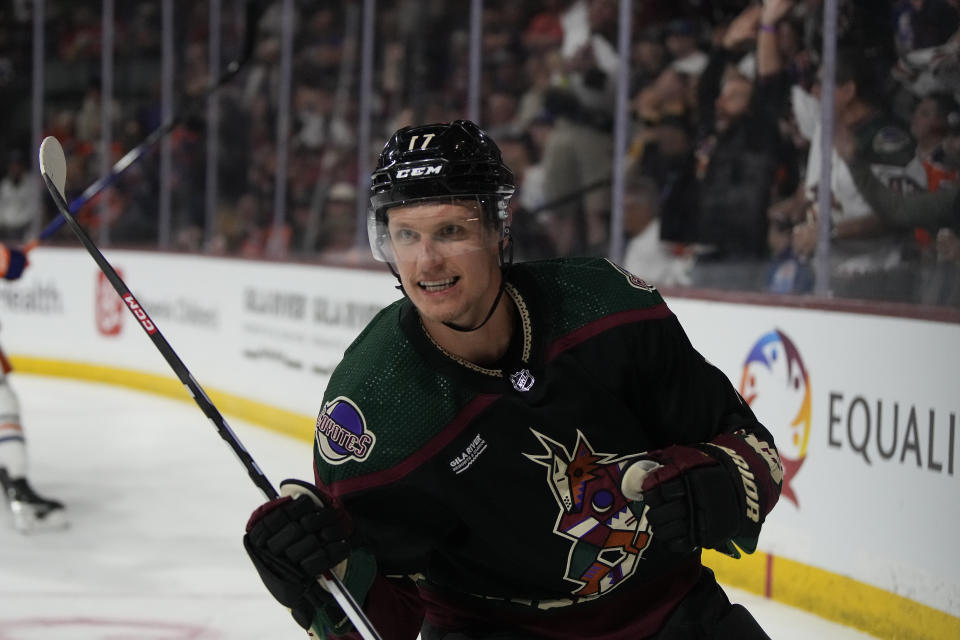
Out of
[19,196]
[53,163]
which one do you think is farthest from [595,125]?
[19,196]

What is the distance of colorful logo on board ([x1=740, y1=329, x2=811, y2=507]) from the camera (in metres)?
3.15

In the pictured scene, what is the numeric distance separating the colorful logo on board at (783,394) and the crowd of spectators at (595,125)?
22 cm

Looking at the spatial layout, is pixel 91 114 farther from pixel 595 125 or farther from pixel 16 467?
pixel 595 125

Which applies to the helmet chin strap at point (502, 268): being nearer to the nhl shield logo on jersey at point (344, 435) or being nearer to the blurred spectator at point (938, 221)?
the nhl shield logo on jersey at point (344, 435)

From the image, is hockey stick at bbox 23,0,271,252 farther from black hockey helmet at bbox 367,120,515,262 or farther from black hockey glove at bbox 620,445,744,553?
black hockey glove at bbox 620,445,744,553

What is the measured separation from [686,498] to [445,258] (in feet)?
1.38

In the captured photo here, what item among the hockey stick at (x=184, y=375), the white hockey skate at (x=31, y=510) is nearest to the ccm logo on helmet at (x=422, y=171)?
the hockey stick at (x=184, y=375)

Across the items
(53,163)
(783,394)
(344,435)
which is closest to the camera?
(344,435)

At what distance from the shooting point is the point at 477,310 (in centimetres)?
161

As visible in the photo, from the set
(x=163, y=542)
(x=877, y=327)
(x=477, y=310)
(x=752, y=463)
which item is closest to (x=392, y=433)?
(x=477, y=310)

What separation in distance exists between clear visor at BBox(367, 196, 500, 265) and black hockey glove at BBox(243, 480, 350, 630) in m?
0.33

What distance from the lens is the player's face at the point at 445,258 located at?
1.57 metres

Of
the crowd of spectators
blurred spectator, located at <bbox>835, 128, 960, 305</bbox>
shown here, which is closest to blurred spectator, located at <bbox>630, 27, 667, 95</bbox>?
the crowd of spectators

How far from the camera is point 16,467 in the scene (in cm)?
416
